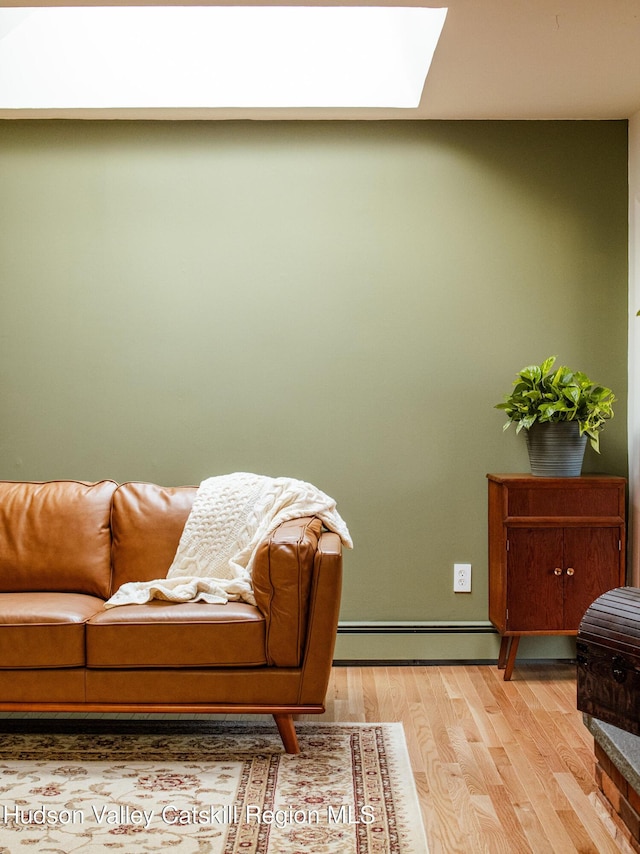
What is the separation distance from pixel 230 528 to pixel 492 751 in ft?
3.81

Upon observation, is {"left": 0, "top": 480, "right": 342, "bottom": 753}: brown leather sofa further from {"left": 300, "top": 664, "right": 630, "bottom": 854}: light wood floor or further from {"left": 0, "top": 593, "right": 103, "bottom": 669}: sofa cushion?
{"left": 300, "top": 664, "right": 630, "bottom": 854}: light wood floor

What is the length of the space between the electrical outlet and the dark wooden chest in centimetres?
135

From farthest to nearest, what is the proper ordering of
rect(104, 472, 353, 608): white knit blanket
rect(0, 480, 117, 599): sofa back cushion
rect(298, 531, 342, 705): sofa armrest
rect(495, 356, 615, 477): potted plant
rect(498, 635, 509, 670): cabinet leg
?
1. rect(498, 635, 509, 670): cabinet leg
2. rect(495, 356, 615, 477): potted plant
3. rect(0, 480, 117, 599): sofa back cushion
4. rect(104, 472, 353, 608): white knit blanket
5. rect(298, 531, 342, 705): sofa armrest

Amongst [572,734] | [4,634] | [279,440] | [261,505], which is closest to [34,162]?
[279,440]

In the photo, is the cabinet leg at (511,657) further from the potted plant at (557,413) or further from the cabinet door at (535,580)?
the potted plant at (557,413)

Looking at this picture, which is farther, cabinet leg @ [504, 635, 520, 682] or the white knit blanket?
cabinet leg @ [504, 635, 520, 682]

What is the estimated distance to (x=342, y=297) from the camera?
3621 millimetres

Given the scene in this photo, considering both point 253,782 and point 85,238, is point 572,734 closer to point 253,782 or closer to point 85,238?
point 253,782

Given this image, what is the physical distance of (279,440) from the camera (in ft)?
11.9

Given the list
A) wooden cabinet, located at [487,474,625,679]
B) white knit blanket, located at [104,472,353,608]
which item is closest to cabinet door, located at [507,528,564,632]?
wooden cabinet, located at [487,474,625,679]

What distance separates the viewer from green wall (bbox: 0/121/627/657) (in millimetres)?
3617

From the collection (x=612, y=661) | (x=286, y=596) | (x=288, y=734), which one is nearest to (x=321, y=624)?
(x=286, y=596)

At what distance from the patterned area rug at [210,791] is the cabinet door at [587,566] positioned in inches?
37.6

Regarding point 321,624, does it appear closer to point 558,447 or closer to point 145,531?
point 145,531
